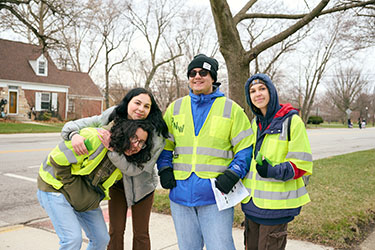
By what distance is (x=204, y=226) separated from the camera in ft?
9.05

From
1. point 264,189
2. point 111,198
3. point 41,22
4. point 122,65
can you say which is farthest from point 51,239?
point 122,65

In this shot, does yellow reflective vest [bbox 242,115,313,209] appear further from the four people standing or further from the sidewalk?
the sidewalk

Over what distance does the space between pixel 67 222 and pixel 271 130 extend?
70.1 inches

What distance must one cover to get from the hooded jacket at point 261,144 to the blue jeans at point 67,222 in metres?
1.29

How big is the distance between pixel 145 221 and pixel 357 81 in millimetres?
73306

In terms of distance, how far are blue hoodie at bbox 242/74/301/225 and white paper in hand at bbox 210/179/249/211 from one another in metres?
0.10

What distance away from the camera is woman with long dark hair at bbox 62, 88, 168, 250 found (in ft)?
9.27

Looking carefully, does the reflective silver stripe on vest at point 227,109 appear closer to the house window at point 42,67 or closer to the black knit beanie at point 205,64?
the black knit beanie at point 205,64

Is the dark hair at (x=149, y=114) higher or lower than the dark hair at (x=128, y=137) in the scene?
higher

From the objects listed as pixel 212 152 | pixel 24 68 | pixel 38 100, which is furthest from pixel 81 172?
pixel 24 68

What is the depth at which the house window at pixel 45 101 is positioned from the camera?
29.7m

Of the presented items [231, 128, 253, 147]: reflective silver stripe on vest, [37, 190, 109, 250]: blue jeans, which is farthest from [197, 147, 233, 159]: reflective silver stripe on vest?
[37, 190, 109, 250]: blue jeans

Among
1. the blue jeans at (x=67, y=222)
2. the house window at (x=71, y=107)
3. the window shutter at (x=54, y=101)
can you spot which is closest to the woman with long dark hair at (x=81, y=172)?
the blue jeans at (x=67, y=222)

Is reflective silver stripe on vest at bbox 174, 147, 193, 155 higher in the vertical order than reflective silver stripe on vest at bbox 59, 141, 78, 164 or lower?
higher
